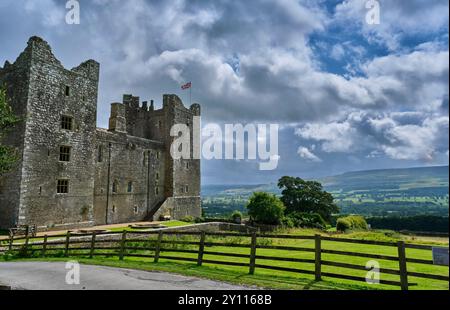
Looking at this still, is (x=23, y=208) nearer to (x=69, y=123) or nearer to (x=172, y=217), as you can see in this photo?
(x=69, y=123)

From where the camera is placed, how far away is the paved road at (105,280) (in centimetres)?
971

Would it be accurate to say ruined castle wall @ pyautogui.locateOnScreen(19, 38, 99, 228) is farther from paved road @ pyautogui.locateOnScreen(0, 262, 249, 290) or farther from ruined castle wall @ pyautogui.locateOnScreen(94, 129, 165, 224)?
paved road @ pyautogui.locateOnScreen(0, 262, 249, 290)

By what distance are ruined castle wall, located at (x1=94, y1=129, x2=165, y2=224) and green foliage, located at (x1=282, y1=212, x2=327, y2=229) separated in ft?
60.1

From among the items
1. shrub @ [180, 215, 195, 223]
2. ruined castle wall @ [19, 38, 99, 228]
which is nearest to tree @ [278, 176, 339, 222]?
shrub @ [180, 215, 195, 223]

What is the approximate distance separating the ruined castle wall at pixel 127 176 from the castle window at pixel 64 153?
4050 millimetres

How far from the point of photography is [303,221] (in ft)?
182

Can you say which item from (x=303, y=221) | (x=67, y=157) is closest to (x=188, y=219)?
(x=67, y=157)

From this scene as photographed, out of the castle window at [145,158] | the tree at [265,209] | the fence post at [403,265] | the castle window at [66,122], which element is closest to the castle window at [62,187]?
the castle window at [66,122]

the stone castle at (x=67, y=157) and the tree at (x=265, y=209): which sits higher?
the stone castle at (x=67, y=157)

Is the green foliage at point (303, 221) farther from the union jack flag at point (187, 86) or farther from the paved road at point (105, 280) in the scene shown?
the paved road at point (105, 280)

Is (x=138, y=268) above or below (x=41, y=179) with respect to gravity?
below
